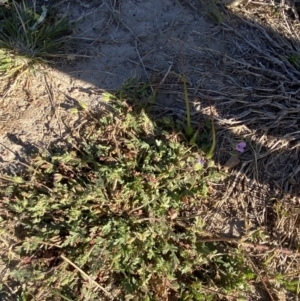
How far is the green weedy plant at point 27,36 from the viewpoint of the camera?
3.18 metres

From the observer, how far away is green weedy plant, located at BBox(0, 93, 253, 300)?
2600 mm

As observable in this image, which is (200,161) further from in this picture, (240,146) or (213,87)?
(213,87)

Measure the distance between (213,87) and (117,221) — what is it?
42.3 inches

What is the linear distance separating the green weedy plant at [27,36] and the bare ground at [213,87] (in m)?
0.09

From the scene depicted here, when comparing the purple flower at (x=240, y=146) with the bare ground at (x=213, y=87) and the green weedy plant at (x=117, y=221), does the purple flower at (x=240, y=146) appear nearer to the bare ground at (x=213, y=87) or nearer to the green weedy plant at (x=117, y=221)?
the bare ground at (x=213, y=87)

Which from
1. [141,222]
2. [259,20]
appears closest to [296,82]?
[259,20]

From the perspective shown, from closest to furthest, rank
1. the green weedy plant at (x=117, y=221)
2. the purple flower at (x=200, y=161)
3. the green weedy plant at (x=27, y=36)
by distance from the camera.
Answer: the green weedy plant at (x=117, y=221)
the purple flower at (x=200, y=161)
the green weedy plant at (x=27, y=36)

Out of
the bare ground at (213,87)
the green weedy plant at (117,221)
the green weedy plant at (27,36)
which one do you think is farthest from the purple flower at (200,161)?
the green weedy plant at (27,36)

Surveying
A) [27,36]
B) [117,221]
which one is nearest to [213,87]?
[117,221]

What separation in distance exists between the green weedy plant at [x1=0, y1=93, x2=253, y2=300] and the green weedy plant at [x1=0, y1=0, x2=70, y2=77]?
646mm

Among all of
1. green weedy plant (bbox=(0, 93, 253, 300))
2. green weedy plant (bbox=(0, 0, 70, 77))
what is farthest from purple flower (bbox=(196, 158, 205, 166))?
green weedy plant (bbox=(0, 0, 70, 77))

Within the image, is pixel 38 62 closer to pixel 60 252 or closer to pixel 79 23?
pixel 79 23

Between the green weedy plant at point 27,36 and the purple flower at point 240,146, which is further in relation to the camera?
the green weedy plant at point 27,36

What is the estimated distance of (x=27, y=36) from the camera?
3225 millimetres
